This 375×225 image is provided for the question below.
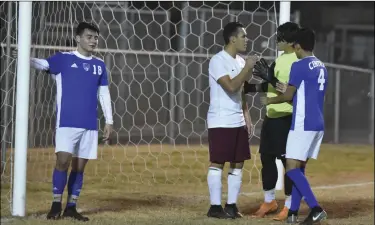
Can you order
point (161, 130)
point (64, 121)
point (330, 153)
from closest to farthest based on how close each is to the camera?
point (64, 121)
point (161, 130)
point (330, 153)

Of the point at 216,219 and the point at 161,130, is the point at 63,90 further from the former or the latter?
the point at 161,130

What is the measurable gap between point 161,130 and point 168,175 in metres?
1.71

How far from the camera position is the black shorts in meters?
6.76

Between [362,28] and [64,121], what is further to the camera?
[362,28]

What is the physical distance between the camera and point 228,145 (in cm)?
665

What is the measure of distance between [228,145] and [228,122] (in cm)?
18

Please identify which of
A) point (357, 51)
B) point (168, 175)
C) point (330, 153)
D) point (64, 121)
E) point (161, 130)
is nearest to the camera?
point (64, 121)

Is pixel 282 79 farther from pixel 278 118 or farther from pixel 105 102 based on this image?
pixel 105 102

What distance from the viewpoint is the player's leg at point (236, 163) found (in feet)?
22.0

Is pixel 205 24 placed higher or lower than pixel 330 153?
higher

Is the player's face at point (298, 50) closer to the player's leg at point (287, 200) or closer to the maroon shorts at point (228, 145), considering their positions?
the maroon shorts at point (228, 145)

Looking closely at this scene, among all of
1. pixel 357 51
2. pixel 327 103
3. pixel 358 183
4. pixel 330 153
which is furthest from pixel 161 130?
pixel 357 51

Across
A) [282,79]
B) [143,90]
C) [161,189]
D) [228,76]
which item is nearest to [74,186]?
[228,76]

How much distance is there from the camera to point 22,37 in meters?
6.77
